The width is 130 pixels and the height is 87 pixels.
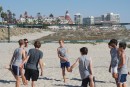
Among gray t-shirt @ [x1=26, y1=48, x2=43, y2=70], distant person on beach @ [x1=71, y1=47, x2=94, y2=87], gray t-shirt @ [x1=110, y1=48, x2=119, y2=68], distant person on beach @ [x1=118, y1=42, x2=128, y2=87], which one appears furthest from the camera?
gray t-shirt @ [x1=26, y1=48, x2=43, y2=70]

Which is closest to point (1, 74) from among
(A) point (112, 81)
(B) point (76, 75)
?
(B) point (76, 75)

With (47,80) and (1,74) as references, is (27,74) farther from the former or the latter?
(1,74)

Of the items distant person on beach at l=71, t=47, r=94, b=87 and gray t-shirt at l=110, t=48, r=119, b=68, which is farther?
gray t-shirt at l=110, t=48, r=119, b=68

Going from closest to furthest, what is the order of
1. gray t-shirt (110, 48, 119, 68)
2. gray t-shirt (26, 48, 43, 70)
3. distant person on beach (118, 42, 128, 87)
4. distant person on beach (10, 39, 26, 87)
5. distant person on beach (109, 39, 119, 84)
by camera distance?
distant person on beach (118, 42, 128, 87) < distant person on beach (109, 39, 119, 84) < gray t-shirt (110, 48, 119, 68) < gray t-shirt (26, 48, 43, 70) < distant person on beach (10, 39, 26, 87)

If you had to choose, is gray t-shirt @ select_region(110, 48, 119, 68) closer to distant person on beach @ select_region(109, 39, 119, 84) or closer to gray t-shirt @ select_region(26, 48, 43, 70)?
distant person on beach @ select_region(109, 39, 119, 84)

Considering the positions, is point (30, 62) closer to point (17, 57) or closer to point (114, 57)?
point (17, 57)

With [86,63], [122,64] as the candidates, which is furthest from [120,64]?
[86,63]

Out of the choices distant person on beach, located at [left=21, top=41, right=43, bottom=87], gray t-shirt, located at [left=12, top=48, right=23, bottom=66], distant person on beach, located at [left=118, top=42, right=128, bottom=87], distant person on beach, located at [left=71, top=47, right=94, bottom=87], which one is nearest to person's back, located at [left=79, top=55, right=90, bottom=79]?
distant person on beach, located at [left=71, top=47, right=94, bottom=87]

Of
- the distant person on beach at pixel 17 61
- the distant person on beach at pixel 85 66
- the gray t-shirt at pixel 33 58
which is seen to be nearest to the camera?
the distant person on beach at pixel 85 66

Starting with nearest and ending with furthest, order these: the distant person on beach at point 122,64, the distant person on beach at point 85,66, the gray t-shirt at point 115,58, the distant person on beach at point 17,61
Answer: the distant person on beach at point 85,66, the distant person on beach at point 122,64, the gray t-shirt at point 115,58, the distant person on beach at point 17,61

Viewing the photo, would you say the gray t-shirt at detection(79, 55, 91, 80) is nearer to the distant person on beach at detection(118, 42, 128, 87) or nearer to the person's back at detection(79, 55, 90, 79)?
the person's back at detection(79, 55, 90, 79)

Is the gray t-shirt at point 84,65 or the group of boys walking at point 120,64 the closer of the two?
the gray t-shirt at point 84,65

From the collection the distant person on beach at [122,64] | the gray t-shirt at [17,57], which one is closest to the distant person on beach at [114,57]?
the distant person on beach at [122,64]

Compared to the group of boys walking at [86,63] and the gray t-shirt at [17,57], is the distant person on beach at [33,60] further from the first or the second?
the gray t-shirt at [17,57]
